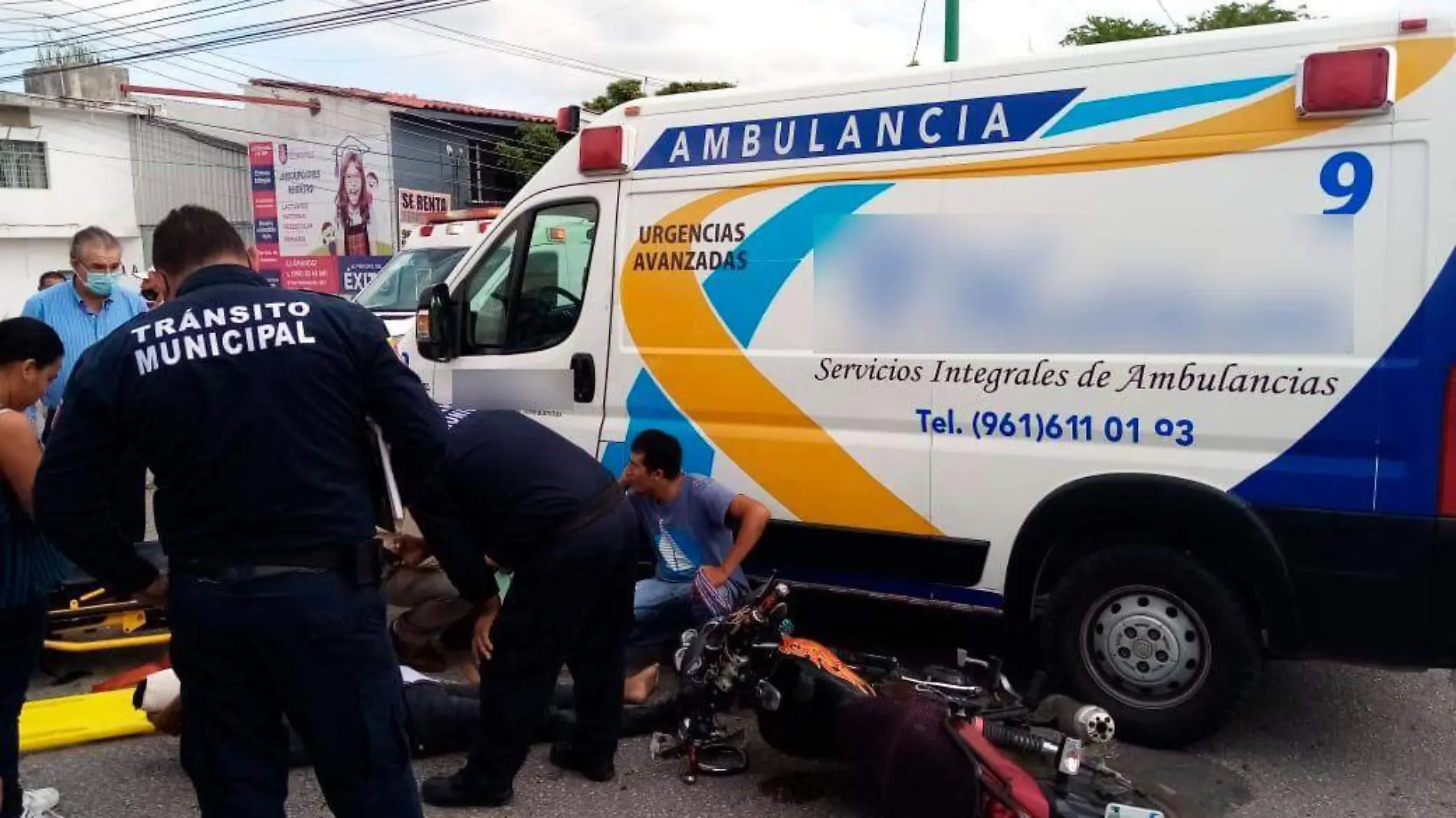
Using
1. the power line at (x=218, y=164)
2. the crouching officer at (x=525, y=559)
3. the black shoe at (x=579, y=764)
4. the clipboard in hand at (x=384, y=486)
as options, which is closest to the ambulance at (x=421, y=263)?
the black shoe at (x=579, y=764)

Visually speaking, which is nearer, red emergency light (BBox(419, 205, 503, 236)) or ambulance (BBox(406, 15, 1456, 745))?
ambulance (BBox(406, 15, 1456, 745))

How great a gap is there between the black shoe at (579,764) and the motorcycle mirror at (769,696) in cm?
62

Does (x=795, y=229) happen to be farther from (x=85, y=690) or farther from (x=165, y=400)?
(x=85, y=690)

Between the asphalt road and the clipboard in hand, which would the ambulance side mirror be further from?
the clipboard in hand

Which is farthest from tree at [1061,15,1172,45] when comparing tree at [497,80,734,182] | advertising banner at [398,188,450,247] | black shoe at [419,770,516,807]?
black shoe at [419,770,516,807]

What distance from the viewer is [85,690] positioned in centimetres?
473

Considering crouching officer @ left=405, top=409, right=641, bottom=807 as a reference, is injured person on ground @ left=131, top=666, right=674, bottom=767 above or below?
below

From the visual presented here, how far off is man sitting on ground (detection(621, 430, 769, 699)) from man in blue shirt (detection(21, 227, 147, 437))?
9.77 feet

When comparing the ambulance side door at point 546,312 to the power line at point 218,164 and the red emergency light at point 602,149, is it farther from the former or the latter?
the power line at point 218,164

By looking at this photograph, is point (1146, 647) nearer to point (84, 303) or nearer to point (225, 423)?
point (225, 423)

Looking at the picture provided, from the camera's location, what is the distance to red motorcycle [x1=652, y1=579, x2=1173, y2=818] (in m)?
3.00

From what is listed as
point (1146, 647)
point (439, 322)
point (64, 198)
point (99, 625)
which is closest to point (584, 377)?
point (439, 322)

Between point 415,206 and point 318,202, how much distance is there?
236 centimetres

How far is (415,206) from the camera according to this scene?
24188mm
